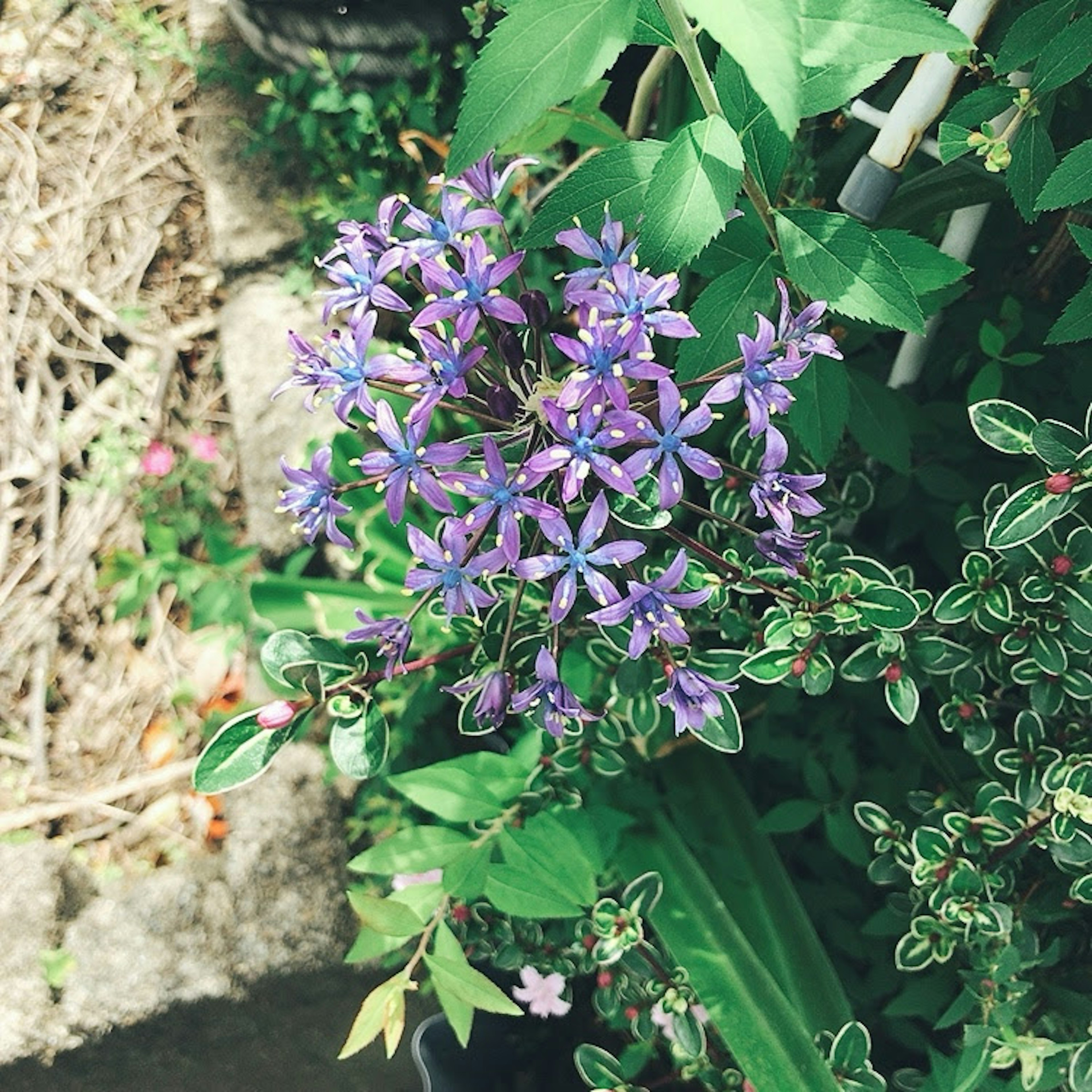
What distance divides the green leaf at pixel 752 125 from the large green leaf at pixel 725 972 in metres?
0.67

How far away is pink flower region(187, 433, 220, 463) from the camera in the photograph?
5.51 ft

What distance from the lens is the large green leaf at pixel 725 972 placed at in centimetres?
87

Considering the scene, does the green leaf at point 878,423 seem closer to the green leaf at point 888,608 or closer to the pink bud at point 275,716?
the green leaf at point 888,608

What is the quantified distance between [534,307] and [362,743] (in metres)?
0.34

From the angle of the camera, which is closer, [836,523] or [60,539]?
[836,523]

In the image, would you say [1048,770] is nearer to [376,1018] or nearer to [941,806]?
[941,806]

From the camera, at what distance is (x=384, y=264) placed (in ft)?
2.32

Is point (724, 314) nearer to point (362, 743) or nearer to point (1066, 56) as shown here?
point (1066, 56)

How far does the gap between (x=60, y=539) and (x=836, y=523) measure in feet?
4.28

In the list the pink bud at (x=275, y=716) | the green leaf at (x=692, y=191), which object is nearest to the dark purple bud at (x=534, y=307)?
the green leaf at (x=692, y=191)

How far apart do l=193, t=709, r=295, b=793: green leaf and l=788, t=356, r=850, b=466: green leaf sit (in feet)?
1.54

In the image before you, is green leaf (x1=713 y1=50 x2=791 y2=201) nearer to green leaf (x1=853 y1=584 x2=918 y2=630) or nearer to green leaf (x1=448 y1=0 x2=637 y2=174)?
green leaf (x1=448 y1=0 x2=637 y2=174)

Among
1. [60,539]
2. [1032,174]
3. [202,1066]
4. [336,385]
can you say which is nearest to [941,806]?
[1032,174]

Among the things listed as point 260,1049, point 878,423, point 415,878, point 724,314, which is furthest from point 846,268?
point 260,1049
